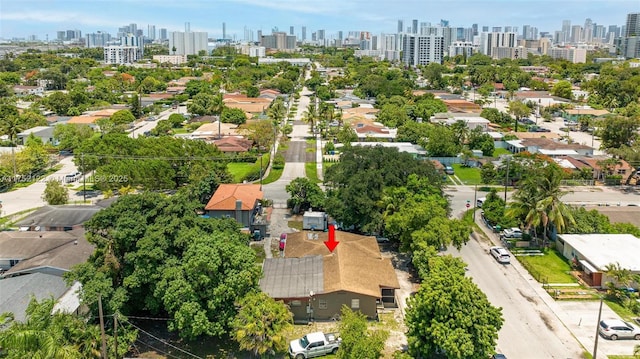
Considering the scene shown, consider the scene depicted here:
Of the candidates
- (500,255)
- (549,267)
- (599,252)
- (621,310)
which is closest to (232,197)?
(500,255)

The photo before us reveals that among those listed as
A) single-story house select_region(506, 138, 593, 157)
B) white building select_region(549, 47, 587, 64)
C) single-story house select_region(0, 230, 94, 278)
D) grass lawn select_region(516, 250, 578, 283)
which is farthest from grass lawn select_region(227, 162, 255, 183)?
white building select_region(549, 47, 587, 64)

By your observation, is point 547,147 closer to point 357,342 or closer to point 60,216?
point 357,342

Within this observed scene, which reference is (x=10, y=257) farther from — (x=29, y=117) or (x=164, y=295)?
(x=29, y=117)

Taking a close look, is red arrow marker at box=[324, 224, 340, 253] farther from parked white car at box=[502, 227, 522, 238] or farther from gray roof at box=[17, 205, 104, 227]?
gray roof at box=[17, 205, 104, 227]

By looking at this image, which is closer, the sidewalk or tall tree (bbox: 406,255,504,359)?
tall tree (bbox: 406,255,504,359)

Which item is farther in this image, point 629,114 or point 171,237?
point 629,114

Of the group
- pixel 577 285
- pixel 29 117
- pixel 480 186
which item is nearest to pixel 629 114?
pixel 480 186
